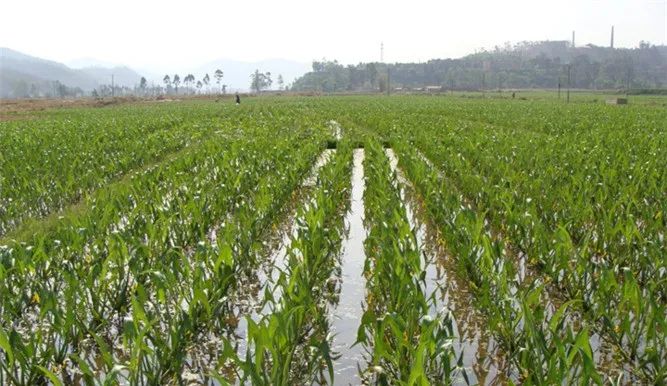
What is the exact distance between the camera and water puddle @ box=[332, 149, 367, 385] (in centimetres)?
362

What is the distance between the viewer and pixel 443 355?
2.78 meters

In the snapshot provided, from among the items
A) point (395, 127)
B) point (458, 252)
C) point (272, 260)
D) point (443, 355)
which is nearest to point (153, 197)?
point (272, 260)

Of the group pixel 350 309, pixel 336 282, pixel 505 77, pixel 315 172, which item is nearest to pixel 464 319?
pixel 350 309

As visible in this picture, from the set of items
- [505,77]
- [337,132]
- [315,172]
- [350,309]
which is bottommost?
[350,309]

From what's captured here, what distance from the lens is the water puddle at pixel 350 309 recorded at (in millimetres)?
3623

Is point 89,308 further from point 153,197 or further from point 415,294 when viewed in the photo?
point 153,197

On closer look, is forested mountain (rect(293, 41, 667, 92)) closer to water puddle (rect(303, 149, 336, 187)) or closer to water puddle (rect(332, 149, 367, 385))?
water puddle (rect(303, 149, 336, 187))

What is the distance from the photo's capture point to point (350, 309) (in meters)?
4.59

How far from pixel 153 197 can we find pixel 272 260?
2.44 metres

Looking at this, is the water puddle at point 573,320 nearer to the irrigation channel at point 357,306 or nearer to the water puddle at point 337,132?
the irrigation channel at point 357,306

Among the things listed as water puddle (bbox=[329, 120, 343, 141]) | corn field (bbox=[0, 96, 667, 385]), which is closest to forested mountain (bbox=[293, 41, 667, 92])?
water puddle (bbox=[329, 120, 343, 141])

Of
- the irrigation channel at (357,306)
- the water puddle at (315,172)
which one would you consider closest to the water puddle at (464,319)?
the irrigation channel at (357,306)

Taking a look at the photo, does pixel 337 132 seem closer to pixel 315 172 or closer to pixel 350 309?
pixel 315 172

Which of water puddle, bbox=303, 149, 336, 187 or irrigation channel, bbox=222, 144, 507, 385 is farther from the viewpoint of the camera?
water puddle, bbox=303, 149, 336, 187
